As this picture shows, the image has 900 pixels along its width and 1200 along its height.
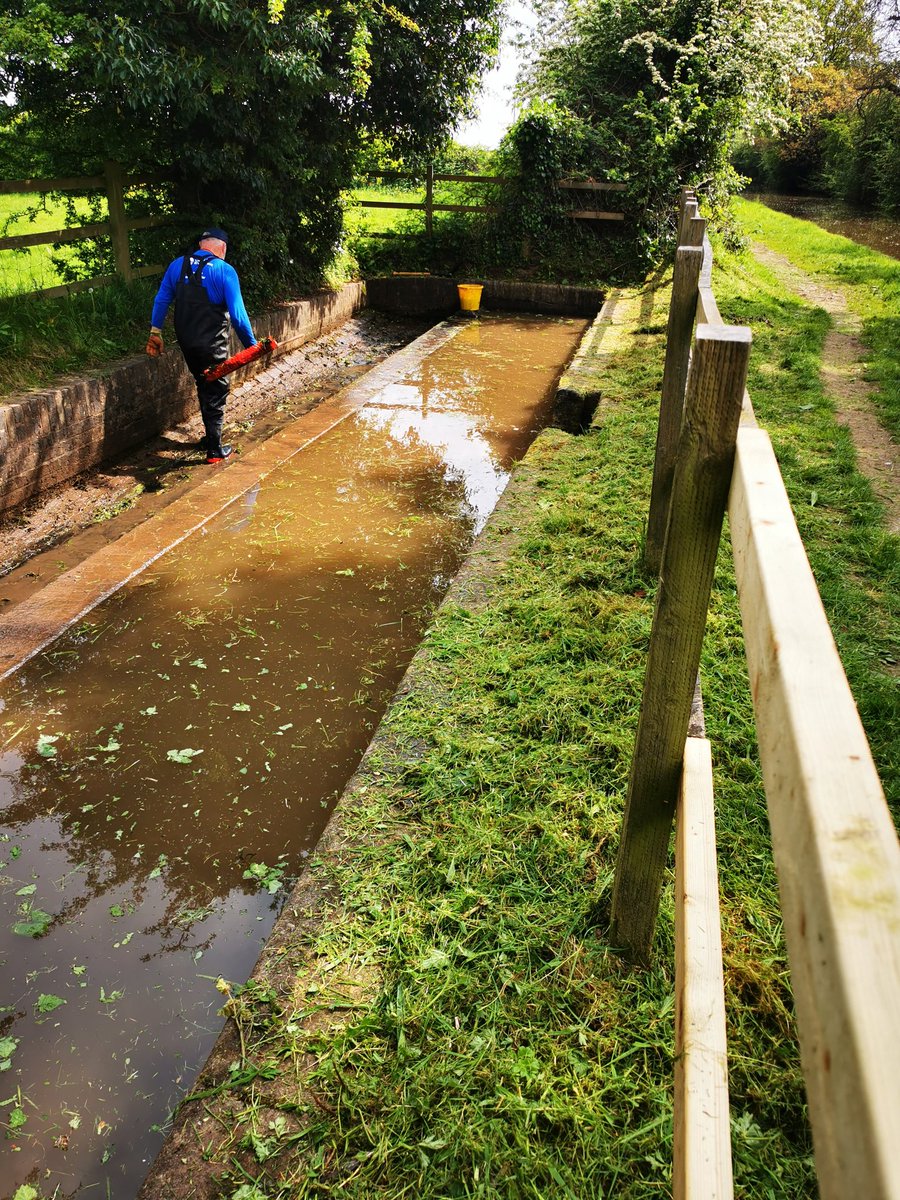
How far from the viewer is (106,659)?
4.55m

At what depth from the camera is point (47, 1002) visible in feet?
9.12

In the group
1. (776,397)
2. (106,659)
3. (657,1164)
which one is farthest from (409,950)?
(776,397)

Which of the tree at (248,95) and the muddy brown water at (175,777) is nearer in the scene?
the muddy brown water at (175,777)

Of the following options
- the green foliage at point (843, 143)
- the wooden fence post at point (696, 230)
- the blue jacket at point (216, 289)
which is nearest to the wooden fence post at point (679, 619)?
the wooden fence post at point (696, 230)

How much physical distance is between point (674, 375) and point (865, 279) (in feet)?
38.2

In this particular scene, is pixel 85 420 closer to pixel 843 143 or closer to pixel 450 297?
pixel 450 297

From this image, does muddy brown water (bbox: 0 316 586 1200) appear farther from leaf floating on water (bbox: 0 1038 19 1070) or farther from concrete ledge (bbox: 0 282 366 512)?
concrete ledge (bbox: 0 282 366 512)

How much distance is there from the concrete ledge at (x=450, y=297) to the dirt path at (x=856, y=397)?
12.1 feet

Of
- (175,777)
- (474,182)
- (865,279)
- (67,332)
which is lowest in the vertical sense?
(175,777)

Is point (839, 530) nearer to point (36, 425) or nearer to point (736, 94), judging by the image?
point (36, 425)

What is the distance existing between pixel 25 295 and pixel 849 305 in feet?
34.3

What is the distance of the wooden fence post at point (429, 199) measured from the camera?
1491 centimetres

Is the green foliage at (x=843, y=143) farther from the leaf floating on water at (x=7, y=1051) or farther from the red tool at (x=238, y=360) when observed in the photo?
the leaf floating on water at (x=7, y=1051)

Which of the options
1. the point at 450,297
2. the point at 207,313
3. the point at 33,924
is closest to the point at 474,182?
the point at 450,297
